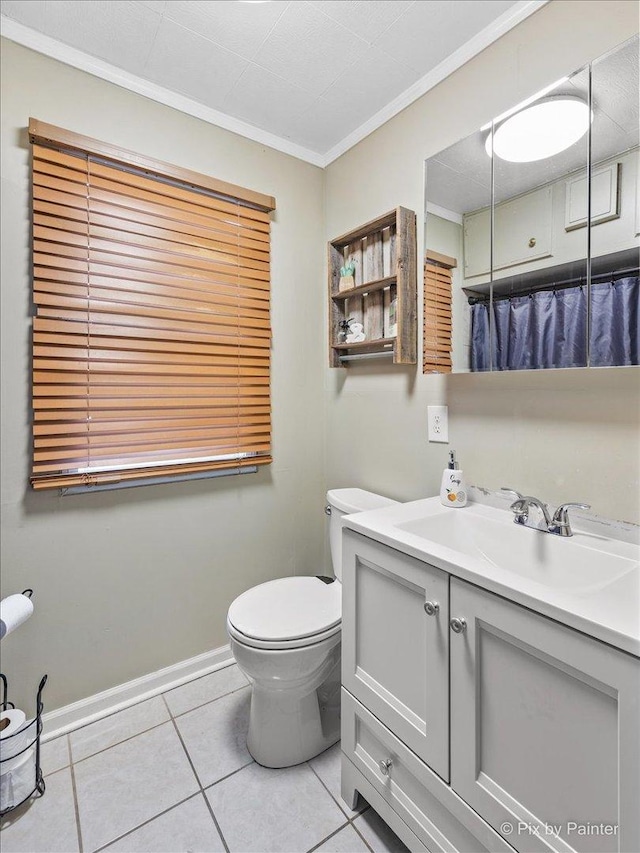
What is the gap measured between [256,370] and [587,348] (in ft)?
4.32

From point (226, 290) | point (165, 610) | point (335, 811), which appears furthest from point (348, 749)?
point (226, 290)

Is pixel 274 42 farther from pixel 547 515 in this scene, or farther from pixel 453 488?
pixel 547 515

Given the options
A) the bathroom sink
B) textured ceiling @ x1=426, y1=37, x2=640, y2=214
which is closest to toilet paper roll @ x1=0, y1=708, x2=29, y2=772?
the bathroom sink

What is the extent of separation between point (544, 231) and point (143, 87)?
1.59m

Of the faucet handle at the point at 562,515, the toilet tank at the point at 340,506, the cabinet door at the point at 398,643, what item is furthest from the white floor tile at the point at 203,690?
the faucet handle at the point at 562,515

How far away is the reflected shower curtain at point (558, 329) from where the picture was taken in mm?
1047

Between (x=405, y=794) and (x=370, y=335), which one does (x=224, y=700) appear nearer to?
(x=405, y=794)

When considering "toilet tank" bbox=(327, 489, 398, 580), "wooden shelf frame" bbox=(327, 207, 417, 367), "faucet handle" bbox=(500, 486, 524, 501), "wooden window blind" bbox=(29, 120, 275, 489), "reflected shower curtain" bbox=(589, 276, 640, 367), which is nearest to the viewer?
"reflected shower curtain" bbox=(589, 276, 640, 367)

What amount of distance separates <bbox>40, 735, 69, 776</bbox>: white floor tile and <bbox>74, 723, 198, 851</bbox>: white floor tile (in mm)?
66

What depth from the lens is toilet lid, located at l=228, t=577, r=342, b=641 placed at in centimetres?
135

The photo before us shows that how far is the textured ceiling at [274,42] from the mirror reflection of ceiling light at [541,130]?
348 mm

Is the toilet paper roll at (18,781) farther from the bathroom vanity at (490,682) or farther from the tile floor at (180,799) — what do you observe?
the bathroom vanity at (490,682)

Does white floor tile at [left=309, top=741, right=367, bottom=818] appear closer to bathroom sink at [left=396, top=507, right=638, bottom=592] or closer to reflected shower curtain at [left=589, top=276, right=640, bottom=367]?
bathroom sink at [left=396, top=507, right=638, bottom=592]

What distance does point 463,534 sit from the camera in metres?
1.31
